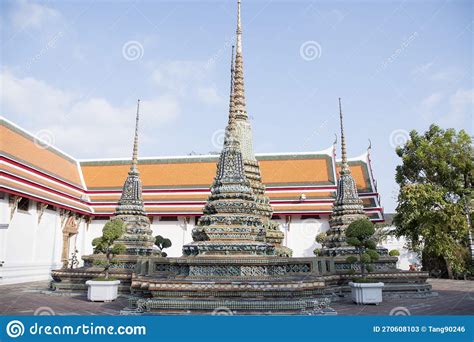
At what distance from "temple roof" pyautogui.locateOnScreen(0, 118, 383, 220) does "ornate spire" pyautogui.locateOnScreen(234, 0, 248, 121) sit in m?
12.1

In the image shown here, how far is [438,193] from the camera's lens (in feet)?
72.0

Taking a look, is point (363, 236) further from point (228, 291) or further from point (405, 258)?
point (405, 258)

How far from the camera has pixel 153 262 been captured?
37.6 ft

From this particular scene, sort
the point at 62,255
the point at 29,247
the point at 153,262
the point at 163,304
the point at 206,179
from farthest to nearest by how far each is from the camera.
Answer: the point at 206,179, the point at 62,255, the point at 29,247, the point at 153,262, the point at 163,304

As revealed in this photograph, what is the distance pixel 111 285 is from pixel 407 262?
25.3 m

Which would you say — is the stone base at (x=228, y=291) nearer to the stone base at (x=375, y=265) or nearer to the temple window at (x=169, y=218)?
the stone base at (x=375, y=265)

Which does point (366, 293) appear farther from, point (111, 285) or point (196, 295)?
point (111, 285)

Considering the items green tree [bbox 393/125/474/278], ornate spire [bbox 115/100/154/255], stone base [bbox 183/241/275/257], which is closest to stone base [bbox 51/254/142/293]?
ornate spire [bbox 115/100/154/255]

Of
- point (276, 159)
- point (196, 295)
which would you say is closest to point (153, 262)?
point (196, 295)

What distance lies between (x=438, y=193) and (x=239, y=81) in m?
13.1

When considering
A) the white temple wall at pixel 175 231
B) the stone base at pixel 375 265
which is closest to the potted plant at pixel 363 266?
the stone base at pixel 375 265

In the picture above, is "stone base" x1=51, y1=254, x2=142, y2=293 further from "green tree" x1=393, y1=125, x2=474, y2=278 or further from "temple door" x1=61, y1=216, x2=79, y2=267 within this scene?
"green tree" x1=393, y1=125, x2=474, y2=278

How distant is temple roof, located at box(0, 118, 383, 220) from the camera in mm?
25234

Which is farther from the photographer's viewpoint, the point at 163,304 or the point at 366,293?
the point at 366,293
